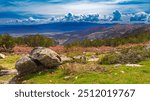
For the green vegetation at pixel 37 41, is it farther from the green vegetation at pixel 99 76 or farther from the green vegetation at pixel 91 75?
the green vegetation at pixel 99 76

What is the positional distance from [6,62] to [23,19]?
8.86 metres

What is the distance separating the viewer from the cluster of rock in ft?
63.9

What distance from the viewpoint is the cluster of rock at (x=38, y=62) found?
19469 millimetres

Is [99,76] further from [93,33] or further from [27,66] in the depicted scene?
[93,33]

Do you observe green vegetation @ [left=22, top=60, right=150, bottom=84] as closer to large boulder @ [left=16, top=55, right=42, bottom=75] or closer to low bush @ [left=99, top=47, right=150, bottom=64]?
large boulder @ [left=16, top=55, right=42, bottom=75]

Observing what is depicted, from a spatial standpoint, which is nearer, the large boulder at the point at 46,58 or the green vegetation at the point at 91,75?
the green vegetation at the point at 91,75

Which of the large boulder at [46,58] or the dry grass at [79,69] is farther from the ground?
the large boulder at [46,58]

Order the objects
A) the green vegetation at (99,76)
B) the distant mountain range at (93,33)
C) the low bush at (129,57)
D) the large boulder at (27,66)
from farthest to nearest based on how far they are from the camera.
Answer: the distant mountain range at (93,33)
the low bush at (129,57)
the large boulder at (27,66)
the green vegetation at (99,76)

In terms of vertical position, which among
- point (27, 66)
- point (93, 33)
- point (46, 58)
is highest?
point (46, 58)

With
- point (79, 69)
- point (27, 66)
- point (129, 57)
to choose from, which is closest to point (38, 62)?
point (27, 66)

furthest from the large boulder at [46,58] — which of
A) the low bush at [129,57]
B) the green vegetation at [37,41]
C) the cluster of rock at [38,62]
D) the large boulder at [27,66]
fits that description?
the green vegetation at [37,41]

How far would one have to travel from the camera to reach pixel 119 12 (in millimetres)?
20047

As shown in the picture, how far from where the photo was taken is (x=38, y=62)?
1980 cm

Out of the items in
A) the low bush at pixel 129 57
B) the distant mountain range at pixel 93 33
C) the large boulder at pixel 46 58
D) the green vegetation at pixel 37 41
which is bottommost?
the distant mountain range at pixel 93 33
